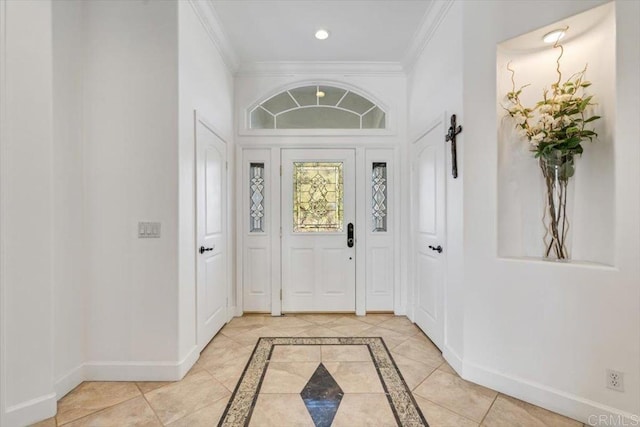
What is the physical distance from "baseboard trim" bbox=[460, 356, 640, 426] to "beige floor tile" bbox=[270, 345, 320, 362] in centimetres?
116

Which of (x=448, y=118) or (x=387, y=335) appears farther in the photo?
(x=387, y=335)

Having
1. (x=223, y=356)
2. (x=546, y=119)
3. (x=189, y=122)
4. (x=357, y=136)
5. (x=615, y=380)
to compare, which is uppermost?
(x=357, y=136)

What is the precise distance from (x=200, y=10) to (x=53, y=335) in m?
2.66

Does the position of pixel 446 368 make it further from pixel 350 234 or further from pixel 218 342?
pixel 218 342

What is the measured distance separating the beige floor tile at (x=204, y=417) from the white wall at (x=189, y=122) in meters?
0.50

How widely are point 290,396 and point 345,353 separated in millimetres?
733

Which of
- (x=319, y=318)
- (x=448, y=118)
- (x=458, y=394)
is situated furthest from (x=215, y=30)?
Result: (x=458, y=394)

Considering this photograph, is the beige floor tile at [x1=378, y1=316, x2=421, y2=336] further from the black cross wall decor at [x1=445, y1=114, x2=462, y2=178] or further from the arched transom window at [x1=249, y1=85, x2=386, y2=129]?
the arched transom window at [x1=249, y1=85, x2=386, y2=129]

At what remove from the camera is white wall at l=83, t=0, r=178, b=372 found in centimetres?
214

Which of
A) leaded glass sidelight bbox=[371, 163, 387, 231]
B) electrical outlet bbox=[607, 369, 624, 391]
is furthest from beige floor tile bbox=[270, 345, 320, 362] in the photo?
electrical outlet bbox=[607, 369, 624, 391]

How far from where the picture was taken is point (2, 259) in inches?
63.8

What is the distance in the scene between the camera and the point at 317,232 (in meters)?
3.55

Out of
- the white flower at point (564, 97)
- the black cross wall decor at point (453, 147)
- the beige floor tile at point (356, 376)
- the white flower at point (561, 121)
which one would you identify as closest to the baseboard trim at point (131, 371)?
the beige floor tile at point (356, 376)

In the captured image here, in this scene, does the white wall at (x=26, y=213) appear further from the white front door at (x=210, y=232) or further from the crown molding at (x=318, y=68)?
the crown molding at (x=318, y=68)
